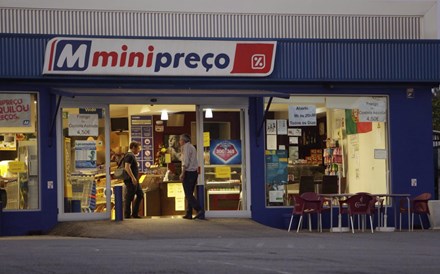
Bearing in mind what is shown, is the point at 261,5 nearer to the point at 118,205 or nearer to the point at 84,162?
the point at 84,162

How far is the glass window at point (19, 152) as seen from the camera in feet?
74.4

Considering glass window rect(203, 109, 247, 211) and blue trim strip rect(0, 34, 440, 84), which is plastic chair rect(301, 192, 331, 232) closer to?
glass window rect(203, 109, 247, 211)

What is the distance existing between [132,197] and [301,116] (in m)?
4.51

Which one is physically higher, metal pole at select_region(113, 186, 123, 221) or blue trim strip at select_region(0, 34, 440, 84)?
blue trim strip at select_region(0, 34, 440, 84)

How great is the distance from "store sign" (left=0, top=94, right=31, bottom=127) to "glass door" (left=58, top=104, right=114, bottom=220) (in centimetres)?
79

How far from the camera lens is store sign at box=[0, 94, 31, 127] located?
2266cm

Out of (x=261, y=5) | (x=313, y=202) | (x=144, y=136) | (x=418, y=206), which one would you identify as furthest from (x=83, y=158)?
(x=418, y=206)

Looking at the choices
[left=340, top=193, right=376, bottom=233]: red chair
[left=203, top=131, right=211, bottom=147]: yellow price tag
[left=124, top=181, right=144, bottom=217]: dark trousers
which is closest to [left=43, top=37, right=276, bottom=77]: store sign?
[left=203, top=131, right=211, bottom=147]: yellow price tag

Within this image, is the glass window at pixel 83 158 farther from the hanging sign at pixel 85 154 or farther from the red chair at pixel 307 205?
the red chair at pixel 307 205

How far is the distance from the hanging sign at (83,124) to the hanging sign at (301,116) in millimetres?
4676

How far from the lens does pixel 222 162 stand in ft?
78.1

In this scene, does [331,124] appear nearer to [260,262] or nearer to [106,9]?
[106,9]

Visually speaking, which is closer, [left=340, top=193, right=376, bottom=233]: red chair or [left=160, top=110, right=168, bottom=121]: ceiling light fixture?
[left=340, top=193, right=376, bottom=233]: red chair

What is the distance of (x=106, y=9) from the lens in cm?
2331
